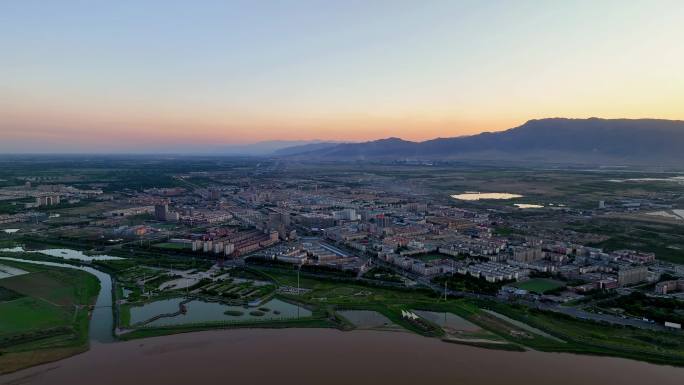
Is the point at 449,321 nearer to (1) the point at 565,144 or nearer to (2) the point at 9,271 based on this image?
(2) the point at 9,271

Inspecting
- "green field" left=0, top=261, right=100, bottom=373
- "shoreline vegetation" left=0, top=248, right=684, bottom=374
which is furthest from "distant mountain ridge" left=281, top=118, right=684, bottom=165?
"green field" left=0, top=261, right=100, bottom=373

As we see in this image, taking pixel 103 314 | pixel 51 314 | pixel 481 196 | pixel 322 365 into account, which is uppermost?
pixel 481 196

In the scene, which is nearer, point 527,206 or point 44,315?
point 44,315

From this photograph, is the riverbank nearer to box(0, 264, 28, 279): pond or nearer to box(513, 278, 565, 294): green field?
box(0, 264, 28, 279): pond

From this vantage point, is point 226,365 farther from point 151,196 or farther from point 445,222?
point 151,196

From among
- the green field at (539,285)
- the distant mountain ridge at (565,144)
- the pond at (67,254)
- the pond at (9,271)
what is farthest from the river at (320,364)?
the distant mountain ridge at (565,144)

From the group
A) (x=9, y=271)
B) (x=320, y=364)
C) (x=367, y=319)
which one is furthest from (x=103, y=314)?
(x=367, y=319)
